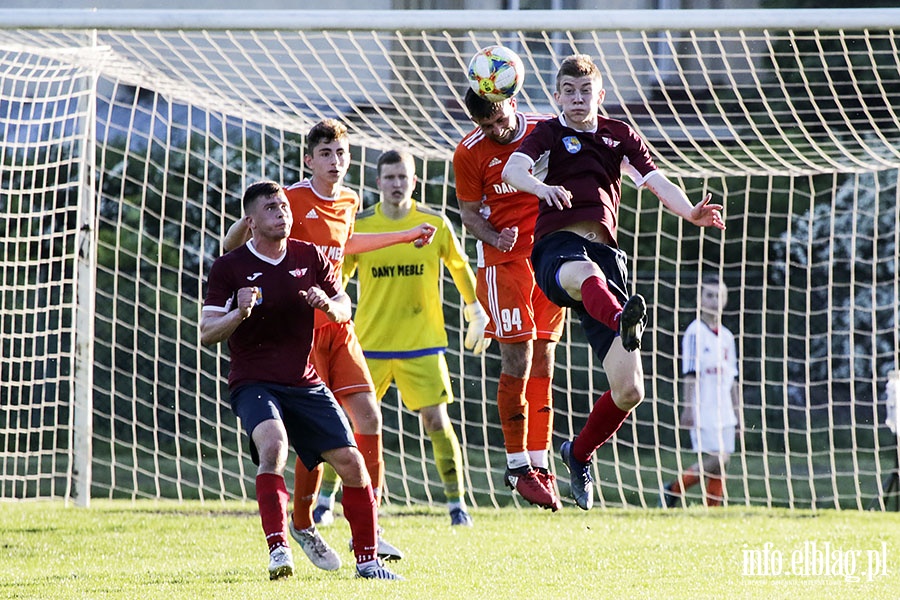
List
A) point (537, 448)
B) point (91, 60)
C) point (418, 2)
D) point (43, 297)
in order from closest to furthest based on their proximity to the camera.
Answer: point (537, 448)
point (91, 60)
point (43, 297)
point (418, 2)

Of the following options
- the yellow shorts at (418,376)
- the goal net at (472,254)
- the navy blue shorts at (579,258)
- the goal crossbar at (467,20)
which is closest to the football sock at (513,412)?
the navy blue shorts at (579,258)

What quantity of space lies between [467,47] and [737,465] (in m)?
5.93

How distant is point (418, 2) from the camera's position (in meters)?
17.3

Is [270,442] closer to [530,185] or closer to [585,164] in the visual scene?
[530,185]

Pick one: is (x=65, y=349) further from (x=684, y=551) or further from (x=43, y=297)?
(x=684, y=551)

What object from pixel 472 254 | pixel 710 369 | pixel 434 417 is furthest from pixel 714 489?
pixel 472 254

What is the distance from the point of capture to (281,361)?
5.88 m

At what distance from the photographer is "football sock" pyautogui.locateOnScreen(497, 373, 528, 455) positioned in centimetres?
656

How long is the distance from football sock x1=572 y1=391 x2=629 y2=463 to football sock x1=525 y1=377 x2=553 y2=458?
2.84 feet

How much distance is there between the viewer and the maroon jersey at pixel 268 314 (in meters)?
5.84

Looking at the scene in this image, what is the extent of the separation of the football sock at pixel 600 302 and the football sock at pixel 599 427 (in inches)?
22.3

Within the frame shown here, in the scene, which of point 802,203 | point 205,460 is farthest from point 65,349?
point 802,203

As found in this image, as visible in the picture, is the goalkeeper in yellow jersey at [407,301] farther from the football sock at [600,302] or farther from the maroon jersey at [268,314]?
the football sock at [600,302]

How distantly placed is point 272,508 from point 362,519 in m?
0.50
